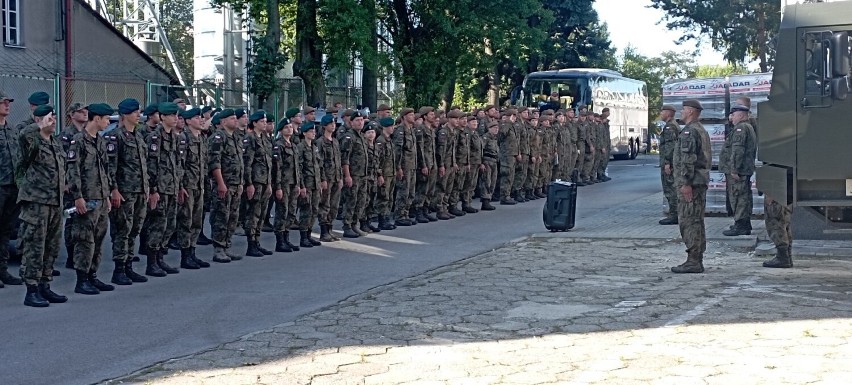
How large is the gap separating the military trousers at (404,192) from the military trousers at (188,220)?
5.31 m

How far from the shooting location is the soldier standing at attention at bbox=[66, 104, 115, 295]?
11.1 metres

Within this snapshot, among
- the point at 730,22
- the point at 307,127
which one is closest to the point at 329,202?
the point at 307,127

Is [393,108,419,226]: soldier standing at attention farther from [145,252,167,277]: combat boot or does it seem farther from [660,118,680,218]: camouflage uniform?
[145,252,167,277]: combat boot

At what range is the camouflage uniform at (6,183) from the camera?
11867 mm

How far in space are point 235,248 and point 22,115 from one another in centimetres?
1109

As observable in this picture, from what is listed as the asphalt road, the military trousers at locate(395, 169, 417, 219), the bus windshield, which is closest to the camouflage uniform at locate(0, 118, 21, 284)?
the asphalt road

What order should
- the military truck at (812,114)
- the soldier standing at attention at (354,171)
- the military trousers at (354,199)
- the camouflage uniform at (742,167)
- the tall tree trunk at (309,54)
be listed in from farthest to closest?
1. the tall tree trunk at (309,54)
2. the military trousers at (354,199)
3. the soldier standing at attention at (354,171)
4. the camouflage uniform at (742,167)
5. the military truck at (812,114)

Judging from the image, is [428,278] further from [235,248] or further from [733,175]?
[733,175]

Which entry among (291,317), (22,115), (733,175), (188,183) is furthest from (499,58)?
(291,317)

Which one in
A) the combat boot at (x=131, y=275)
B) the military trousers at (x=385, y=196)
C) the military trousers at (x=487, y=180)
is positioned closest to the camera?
the combat boot at (x=131, y=275)

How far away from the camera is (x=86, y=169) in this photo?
1119 centimetres

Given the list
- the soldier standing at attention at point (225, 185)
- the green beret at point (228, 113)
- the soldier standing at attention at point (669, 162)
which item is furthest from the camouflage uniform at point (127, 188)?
the soldier standing at attention at point (669, 162)

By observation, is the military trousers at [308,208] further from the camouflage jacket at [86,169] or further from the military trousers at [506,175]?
the military trousers at [506,175]

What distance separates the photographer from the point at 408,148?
60.0 feet
